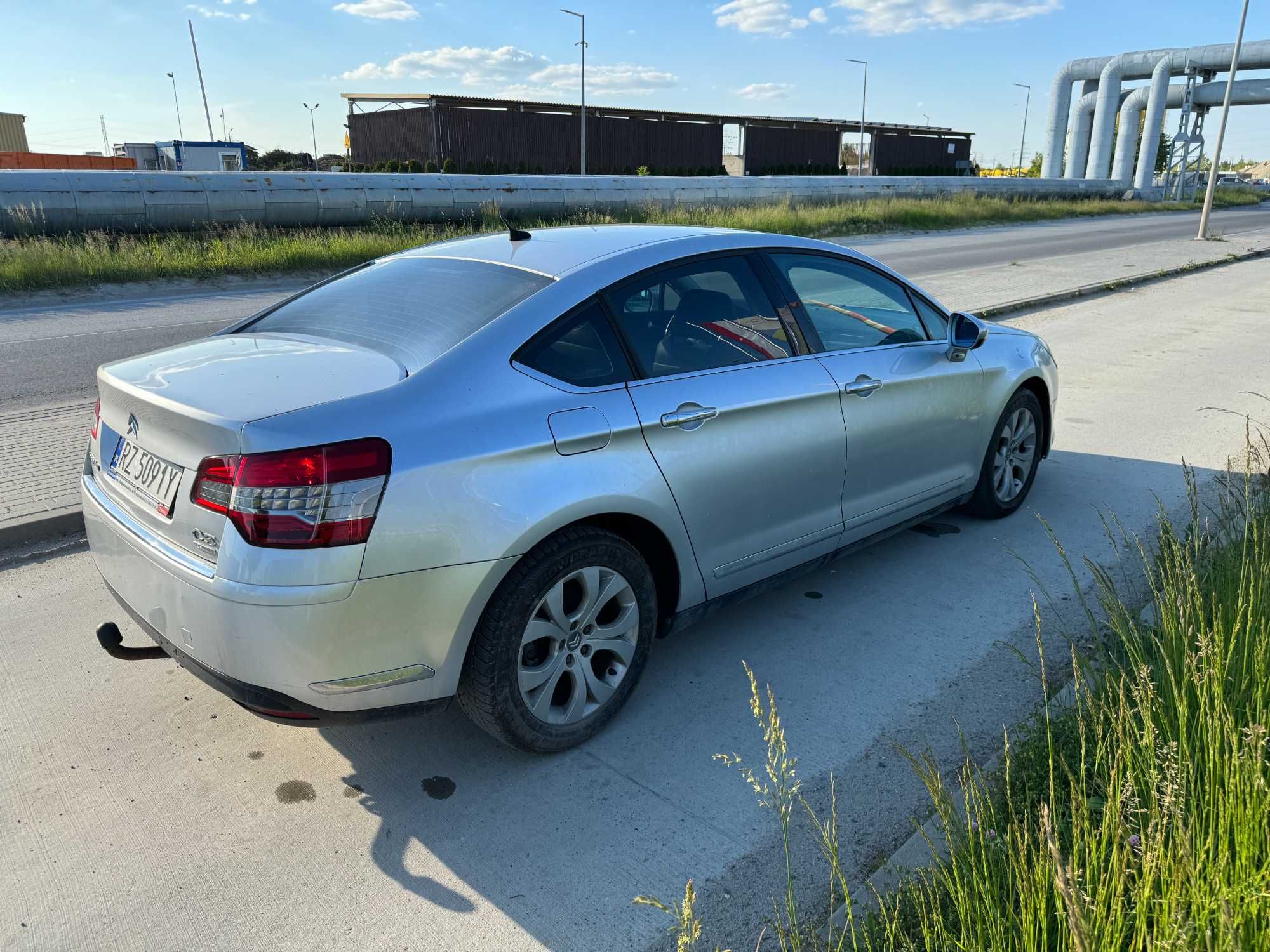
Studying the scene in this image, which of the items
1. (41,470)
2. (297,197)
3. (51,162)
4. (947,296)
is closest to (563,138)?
(51,162)

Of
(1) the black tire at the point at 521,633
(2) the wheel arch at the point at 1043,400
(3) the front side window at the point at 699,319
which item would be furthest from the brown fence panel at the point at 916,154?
(1) the black tire at the point at 521,633

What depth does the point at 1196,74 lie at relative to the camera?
49.6m

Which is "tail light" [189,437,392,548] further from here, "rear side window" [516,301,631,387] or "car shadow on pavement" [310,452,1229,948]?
"car shadow on pavement" [310,452,1229,948]

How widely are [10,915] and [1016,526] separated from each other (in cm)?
481

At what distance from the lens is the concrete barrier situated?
16.2 meters

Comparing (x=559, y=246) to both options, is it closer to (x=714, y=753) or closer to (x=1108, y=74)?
(x=714, y=753)

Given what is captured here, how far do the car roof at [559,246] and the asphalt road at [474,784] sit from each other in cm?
165

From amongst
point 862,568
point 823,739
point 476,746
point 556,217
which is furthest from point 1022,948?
point 556,217

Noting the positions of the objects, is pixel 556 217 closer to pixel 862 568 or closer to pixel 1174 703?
pixel 862 568

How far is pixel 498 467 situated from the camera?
2816 mm

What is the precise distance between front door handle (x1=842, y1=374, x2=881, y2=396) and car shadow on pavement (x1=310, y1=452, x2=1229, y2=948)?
998mm

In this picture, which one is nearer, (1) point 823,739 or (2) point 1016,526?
(1) point 823,739

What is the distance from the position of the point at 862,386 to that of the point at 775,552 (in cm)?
86

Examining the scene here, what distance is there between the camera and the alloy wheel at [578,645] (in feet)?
9.91
